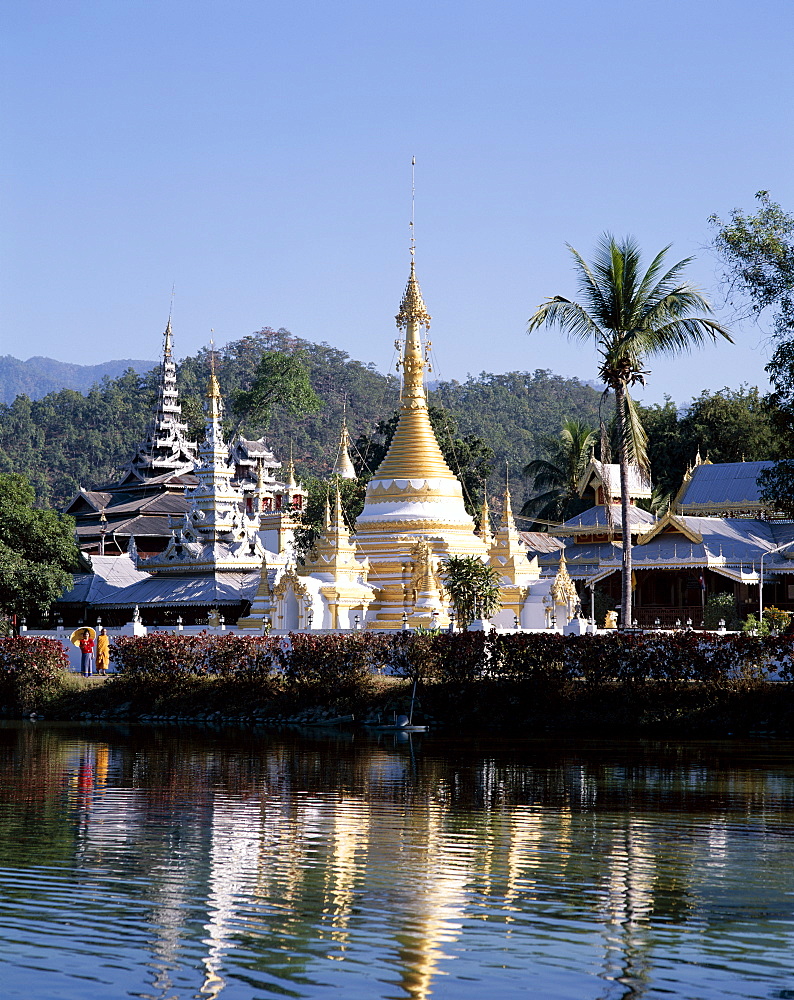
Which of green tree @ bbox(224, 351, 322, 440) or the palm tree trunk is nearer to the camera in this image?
the palm tree trunk

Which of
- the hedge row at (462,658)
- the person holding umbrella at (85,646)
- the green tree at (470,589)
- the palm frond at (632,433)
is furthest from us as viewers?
the person holding umbrella at (85,646)

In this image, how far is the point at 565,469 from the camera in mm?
73562

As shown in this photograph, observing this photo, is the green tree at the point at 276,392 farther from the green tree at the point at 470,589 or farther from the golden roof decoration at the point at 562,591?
the green tree at the point at 470,589

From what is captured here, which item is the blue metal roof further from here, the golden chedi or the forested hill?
the forested hill

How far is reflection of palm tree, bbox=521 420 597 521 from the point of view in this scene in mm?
70000

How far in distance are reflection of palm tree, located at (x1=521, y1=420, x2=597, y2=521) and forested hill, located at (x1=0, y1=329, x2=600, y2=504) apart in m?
33.5

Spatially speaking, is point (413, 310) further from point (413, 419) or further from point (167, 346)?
point (167, 346)

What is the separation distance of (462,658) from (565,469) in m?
44.4

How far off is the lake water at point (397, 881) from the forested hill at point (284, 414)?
85211 millimetres

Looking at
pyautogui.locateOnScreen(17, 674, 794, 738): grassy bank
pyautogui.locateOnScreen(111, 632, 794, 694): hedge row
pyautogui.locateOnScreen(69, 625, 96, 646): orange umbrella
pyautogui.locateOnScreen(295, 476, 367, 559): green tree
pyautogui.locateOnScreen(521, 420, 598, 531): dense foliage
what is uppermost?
pyautogui.locateOnScreen(521, 420, 598, 531): dense foliage

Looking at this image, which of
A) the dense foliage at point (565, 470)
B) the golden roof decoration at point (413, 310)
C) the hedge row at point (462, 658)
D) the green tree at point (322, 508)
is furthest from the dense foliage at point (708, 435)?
the hedge row at point (462, 658)

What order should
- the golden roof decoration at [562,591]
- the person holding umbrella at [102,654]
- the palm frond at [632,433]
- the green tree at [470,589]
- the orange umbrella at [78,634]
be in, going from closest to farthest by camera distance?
the palm frond at [632,433]
the person holding umbrella at [102,654]
the green tree at [470,589]
the orange umbrella at [78,634]
the golden roof decoration at [562,591]

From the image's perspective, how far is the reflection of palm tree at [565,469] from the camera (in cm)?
7000

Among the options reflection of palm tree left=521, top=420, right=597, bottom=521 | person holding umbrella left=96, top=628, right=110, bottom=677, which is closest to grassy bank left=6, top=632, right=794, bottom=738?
person holding umbrella left=96, top=628, right=110, bottom=677
